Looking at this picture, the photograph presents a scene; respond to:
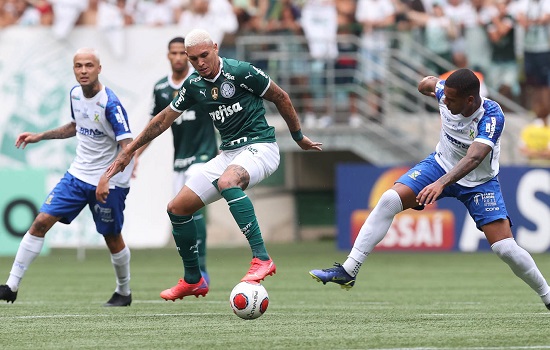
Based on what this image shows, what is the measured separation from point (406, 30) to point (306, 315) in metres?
13.7

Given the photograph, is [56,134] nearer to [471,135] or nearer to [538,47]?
[471,135]

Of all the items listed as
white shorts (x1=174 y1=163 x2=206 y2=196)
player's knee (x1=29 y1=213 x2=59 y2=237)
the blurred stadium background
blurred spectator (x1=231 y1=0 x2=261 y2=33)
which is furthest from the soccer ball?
blurred spectator (x1=231 y1=0 x2=261 y2=33)

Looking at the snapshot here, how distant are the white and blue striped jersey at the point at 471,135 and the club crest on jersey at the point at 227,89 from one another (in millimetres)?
1658

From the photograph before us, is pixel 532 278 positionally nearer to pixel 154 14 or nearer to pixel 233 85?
pixel 233 85

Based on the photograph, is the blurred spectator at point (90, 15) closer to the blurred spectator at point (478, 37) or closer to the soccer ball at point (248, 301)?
the blurred spectator at point (478, 37)

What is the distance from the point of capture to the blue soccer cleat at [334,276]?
9.53 meters

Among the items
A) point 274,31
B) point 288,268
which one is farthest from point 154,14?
point 288,268

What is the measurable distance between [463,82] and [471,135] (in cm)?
57

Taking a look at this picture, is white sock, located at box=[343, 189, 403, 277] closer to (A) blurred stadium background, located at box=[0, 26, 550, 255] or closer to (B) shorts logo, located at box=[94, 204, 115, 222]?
(B) shorts logo, located at box=[94, 204, 115, 222]

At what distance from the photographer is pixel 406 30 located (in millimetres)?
22641

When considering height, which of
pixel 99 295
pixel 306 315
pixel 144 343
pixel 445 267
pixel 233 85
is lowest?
pixel 445 267

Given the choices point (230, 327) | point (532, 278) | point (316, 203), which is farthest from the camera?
point (316, 203)

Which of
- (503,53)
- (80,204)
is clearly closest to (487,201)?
(80,204)

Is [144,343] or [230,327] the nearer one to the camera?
[144,343]
